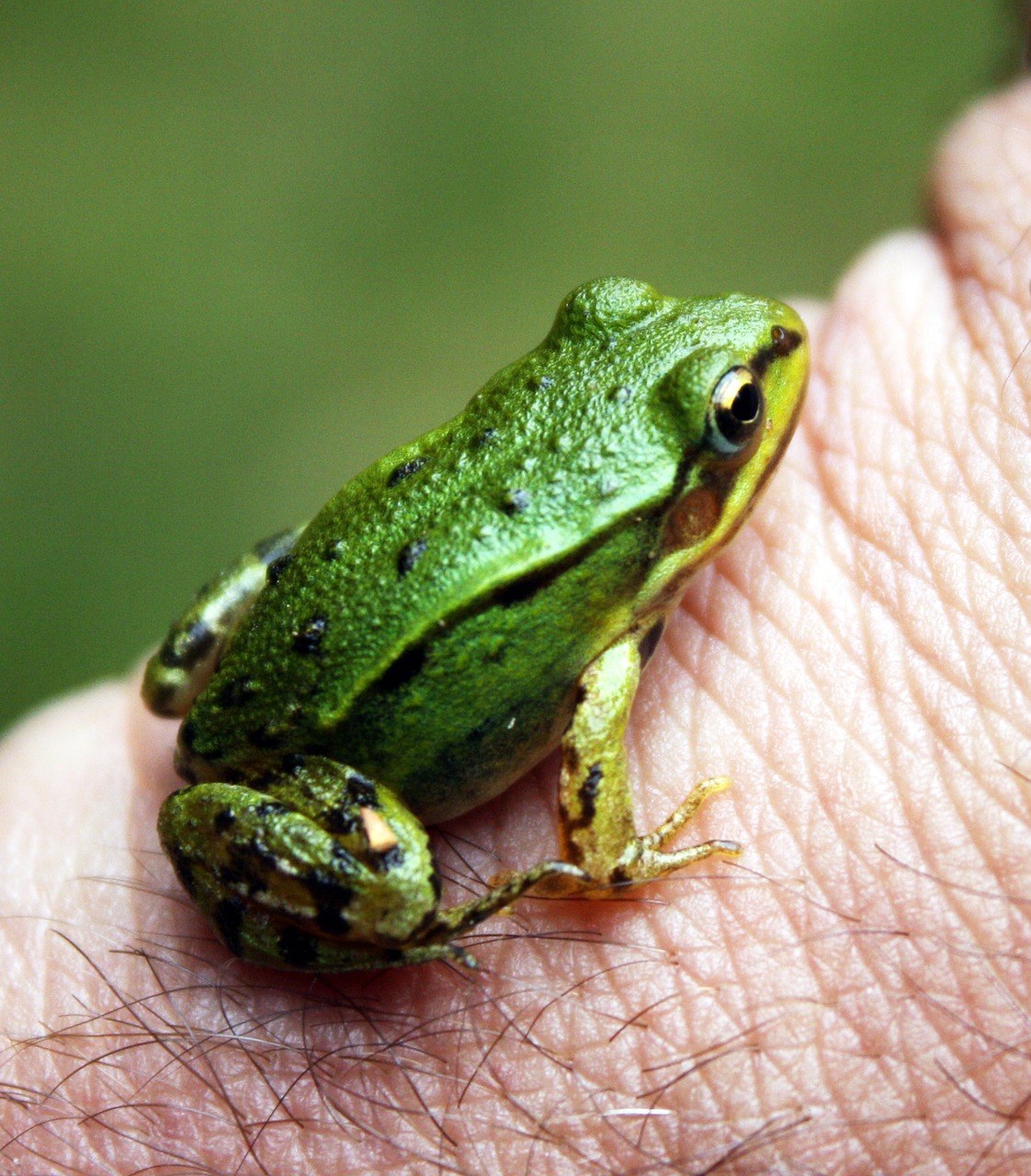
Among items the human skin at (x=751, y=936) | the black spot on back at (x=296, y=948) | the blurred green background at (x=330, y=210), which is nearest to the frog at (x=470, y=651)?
the black spot on back at (x=296, y=948)

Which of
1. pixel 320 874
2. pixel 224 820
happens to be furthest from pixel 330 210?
pixel 320 874

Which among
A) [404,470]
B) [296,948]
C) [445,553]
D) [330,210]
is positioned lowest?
[296,948]

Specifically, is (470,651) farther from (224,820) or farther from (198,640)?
(198,640)

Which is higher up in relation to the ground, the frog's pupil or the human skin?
the frog's pupil

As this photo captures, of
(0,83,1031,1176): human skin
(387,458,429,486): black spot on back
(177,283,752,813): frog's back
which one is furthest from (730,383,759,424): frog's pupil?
(387,458,429,486): black spot on back

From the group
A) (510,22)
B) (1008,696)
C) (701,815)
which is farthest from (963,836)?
(510,22)

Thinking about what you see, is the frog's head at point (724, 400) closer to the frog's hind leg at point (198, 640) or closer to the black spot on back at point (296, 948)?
the frog's hind leg at point (198, 640)

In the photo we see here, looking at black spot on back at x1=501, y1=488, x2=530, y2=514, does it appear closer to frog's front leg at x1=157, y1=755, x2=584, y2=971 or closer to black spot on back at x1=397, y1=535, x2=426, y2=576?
black spot on back at x1=397, y1=535, x2=426, y2=576

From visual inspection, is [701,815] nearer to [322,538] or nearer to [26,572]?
[322,538]
